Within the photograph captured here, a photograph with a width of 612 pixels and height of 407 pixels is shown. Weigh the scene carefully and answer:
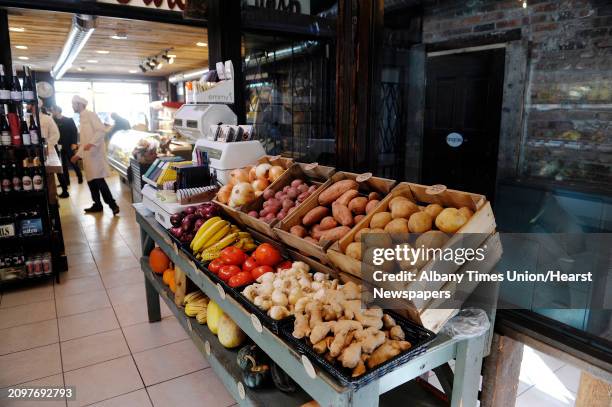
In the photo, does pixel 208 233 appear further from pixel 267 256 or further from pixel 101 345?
pixel 101 345

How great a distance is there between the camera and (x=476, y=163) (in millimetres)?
4453

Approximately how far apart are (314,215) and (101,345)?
212 cm

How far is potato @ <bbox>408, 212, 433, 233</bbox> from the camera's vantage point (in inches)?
64.1

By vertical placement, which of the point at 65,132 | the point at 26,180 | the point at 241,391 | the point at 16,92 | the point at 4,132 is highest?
the point at 16,92

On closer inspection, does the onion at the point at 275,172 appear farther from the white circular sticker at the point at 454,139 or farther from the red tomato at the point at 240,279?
the white circular sticker at the point at 454,139

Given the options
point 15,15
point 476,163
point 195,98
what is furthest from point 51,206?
point 476,163

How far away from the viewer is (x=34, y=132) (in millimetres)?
3957

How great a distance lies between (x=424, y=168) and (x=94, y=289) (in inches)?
150

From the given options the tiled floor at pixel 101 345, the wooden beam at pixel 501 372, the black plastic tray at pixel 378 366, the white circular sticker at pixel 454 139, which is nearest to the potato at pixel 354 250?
the black plastic tray at pixel 378 366

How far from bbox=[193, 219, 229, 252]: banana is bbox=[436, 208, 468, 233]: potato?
1285 mm

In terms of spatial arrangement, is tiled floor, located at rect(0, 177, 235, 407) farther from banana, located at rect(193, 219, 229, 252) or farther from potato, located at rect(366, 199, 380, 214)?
potato, located at rect(366, 199, 380, 214)

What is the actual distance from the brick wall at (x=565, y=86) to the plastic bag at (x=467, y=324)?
86.7 inches

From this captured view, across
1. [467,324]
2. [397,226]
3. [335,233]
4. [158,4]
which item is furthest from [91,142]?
[467,324]

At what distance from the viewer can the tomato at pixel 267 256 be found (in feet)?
6.75
